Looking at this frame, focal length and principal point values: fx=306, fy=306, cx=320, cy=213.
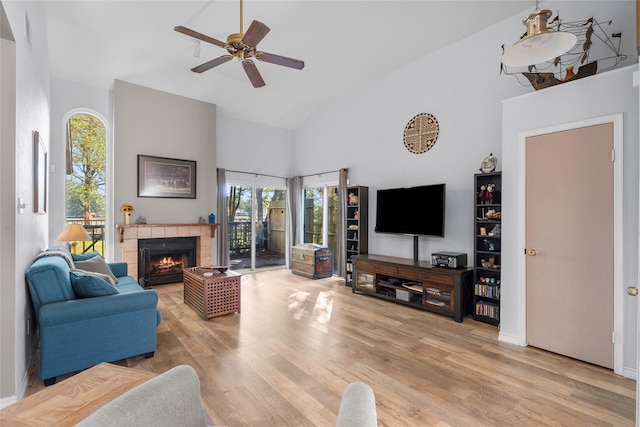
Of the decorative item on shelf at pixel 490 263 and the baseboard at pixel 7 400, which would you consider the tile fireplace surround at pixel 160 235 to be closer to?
the baseboard at pixel 7 400

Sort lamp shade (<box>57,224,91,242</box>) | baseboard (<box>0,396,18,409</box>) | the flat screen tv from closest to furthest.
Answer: baseboard (<box>0,396,18,409</box>), lamp shade (<box>57,224,91,242</box>), the flat screen tv

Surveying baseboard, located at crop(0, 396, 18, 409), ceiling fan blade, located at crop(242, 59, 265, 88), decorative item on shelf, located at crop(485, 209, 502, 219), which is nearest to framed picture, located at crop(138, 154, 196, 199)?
ceiling fan blade, located at crop(242, 59, 265, 88)

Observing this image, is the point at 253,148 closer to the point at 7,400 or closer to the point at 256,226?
the point at 256,226

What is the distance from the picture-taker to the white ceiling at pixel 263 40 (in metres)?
3.79

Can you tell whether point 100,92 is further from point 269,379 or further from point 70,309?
point 269,379

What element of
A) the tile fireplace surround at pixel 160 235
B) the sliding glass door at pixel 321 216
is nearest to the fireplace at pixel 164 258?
the tile fireplace surround at pixel 160 235

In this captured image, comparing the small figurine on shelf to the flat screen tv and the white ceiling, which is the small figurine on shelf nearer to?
the flat screen tv

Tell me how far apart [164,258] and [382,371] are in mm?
4661

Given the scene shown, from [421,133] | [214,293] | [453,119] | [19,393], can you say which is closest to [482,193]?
[453,119]

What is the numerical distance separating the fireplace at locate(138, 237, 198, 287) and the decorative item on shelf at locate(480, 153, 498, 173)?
5.14 m

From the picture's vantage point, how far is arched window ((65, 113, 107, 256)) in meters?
5.18

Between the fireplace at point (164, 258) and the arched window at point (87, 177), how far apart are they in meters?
0.76

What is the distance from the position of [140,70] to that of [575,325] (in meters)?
6.74

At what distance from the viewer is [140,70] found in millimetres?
5094
